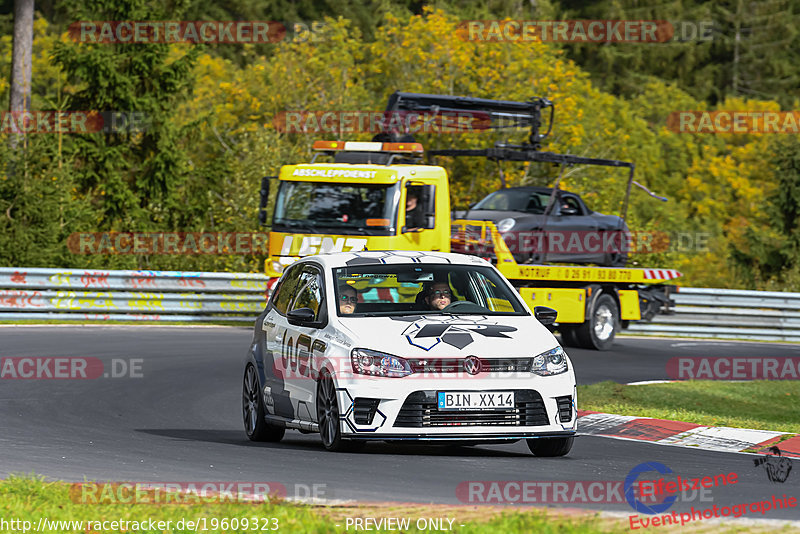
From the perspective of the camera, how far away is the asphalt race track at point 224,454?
27.8 ft

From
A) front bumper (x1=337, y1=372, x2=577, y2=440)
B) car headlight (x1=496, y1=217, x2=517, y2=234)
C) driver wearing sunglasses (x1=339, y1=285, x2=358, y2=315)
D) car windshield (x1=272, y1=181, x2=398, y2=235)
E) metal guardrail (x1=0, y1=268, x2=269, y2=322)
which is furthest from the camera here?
metal guardrail (x1=0, y1=268, x2=269, y2=322)

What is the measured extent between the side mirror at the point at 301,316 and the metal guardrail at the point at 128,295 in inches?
646

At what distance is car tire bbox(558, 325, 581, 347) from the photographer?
81.1ft

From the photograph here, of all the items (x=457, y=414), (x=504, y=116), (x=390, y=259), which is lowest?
(x=457, y=414)

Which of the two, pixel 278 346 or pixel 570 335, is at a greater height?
pixel 278 346

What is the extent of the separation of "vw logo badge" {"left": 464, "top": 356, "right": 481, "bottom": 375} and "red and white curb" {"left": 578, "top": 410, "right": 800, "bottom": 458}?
278cm

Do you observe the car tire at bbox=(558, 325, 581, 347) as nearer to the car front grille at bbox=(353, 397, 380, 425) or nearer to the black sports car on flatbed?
the black sports car on flatbed

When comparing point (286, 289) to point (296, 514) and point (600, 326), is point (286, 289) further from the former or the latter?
point (600, 326)

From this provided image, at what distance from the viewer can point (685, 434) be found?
12.3m

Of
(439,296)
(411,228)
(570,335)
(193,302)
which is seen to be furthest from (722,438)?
(193,302)

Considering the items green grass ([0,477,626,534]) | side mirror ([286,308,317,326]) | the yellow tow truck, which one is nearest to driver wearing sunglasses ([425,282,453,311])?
side mirror ([286,308,317,326])

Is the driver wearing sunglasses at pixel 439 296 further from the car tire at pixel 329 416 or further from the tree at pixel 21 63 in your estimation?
the tree at pixel 21 63

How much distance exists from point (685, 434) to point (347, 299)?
360cm

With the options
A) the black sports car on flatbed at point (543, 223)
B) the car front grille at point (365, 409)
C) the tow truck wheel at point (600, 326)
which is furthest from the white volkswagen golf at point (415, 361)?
the tow truck wheel at point (600, 326)
